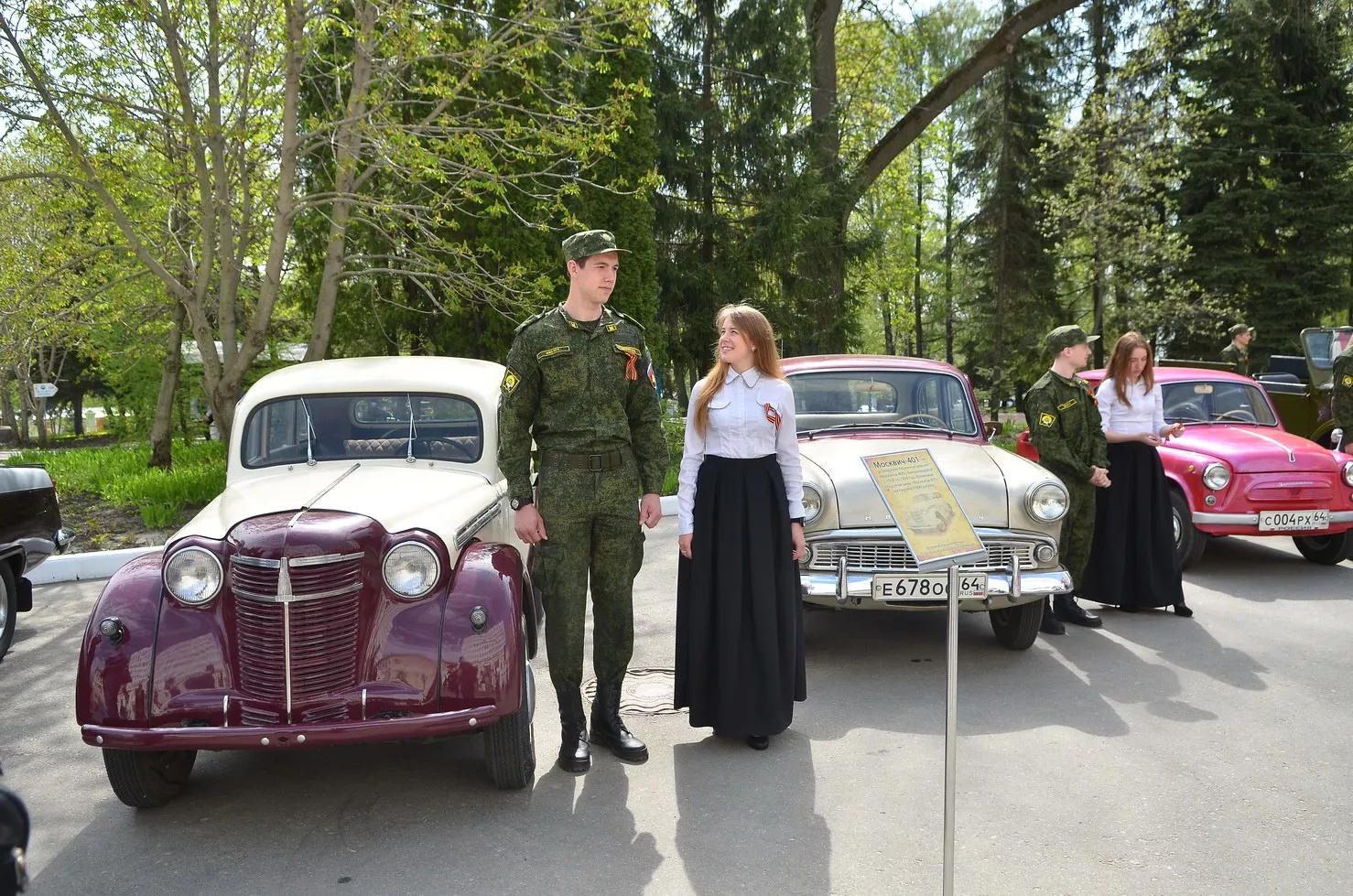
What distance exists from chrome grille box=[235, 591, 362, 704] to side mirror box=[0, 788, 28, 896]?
2.14 m

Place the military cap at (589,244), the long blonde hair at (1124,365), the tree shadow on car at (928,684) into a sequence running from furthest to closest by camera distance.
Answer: the long blonde hair at (1124,365) → the tree shadow on car at (928,684) → the military cap at (589,244)

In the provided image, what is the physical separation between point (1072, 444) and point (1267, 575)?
3.19 m

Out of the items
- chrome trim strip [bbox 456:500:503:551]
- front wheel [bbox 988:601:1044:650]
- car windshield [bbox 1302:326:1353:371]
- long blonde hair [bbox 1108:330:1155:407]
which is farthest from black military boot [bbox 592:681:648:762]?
car windshield [bbox 1302:326:1353:371]

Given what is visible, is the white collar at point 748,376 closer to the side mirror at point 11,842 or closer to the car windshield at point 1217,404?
the side mirror at point 11,842

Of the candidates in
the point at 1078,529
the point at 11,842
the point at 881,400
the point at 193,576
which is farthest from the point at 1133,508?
the point at 11,842

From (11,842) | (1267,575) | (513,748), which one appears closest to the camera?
(11,842)

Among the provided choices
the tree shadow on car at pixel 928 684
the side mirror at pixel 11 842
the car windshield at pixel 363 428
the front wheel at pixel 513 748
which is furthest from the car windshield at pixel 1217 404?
the side mirror at pixel 11 842

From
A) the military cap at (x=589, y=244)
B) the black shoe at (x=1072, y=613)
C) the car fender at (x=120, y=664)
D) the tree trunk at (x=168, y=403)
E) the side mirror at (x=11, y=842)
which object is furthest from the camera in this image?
the tree trunk at (x=168, y=403)

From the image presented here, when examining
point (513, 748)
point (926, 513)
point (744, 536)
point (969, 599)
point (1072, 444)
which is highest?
point (1072, 444)

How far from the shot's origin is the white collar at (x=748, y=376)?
468cm

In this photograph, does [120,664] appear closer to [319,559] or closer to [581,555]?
[319,559]

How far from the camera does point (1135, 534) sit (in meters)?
6.93

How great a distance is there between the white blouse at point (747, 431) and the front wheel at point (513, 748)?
1.10 metres

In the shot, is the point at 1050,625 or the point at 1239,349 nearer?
the point at 1050,625
